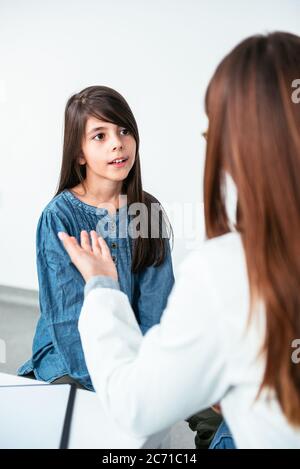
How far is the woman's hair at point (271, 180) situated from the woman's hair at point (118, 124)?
732mm

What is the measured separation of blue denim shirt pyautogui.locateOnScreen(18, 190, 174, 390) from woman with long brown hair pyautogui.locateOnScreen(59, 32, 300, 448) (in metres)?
0.60

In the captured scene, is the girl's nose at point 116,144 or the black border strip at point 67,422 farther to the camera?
the girl's nose at point 116,144

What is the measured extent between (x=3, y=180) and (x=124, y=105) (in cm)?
183

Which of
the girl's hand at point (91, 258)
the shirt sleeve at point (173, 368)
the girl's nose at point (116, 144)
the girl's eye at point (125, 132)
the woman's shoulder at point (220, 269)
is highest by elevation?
the girl's eye at point (125, 132)

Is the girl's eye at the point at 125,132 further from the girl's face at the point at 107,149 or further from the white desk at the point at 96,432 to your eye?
the white desk at the point at 96,432

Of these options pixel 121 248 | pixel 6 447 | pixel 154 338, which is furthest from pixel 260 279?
pixel 121 248

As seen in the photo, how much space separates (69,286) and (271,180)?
0.77 m

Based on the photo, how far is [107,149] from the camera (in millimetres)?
1258

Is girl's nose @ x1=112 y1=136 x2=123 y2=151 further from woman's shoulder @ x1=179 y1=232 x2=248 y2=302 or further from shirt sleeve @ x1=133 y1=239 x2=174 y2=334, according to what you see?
woman's shoulder @ x1=179 y1=232 x2=248 y2=302

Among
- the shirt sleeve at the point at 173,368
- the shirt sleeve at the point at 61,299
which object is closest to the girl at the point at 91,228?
the shirt sleeve at the point at 61,299

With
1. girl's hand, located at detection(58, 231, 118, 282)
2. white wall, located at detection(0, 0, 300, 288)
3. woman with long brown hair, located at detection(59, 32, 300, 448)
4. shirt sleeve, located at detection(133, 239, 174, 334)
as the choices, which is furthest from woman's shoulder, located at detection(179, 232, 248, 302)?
white wall, located at detection(0, 0, 300, 288)

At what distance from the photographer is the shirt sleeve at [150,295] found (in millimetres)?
1322

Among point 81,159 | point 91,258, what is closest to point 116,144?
point 81,159

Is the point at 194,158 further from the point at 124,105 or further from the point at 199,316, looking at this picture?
the point at 199,316
